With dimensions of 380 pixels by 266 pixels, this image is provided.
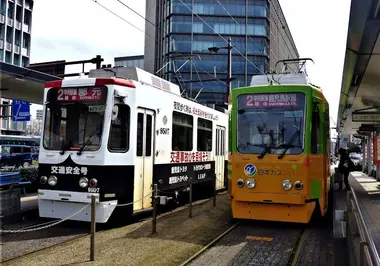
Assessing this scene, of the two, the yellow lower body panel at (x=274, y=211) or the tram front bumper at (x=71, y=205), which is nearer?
the tram front bumper at (x=71, y=205)

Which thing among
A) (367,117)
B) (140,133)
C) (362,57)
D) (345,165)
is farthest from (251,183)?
(367,117)

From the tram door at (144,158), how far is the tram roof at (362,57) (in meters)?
4.46

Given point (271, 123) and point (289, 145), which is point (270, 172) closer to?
point (289, 145)

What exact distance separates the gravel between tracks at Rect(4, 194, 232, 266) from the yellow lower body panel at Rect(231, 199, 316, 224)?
56cm

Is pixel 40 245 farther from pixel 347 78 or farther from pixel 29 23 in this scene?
pixel 29 23

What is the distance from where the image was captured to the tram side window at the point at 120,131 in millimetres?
8359

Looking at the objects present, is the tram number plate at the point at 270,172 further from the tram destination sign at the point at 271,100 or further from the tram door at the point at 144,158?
the tram door at the point at 144,158

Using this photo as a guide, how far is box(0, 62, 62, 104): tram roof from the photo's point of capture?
10.5 meters

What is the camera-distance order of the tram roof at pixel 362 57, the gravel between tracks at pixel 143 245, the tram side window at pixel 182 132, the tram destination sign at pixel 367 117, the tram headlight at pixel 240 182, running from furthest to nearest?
1. the tram destination sign at pixel 367 117
2. the tram side window at pixel 182 132
3. the tram headlight at pixel 240 182
4. the gravel between tracks at pixel 143 245
5. the tram roof at pixel 362 57

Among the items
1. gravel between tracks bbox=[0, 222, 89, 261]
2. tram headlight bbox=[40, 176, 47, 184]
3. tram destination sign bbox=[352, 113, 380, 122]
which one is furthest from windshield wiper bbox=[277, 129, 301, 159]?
tram destination sign bbox=[352, 113, 380, 122]

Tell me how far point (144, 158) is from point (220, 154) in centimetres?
619

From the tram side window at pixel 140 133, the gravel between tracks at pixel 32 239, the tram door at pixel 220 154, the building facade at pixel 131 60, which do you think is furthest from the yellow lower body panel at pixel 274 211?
the building facade at pixel 131 60

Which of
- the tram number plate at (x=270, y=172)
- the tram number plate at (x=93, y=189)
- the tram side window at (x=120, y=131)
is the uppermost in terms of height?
the tram side window at (x=120, y=131)

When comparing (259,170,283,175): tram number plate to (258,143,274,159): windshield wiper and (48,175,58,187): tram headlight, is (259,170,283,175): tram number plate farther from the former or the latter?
(48,175,58,187): tram headlight
